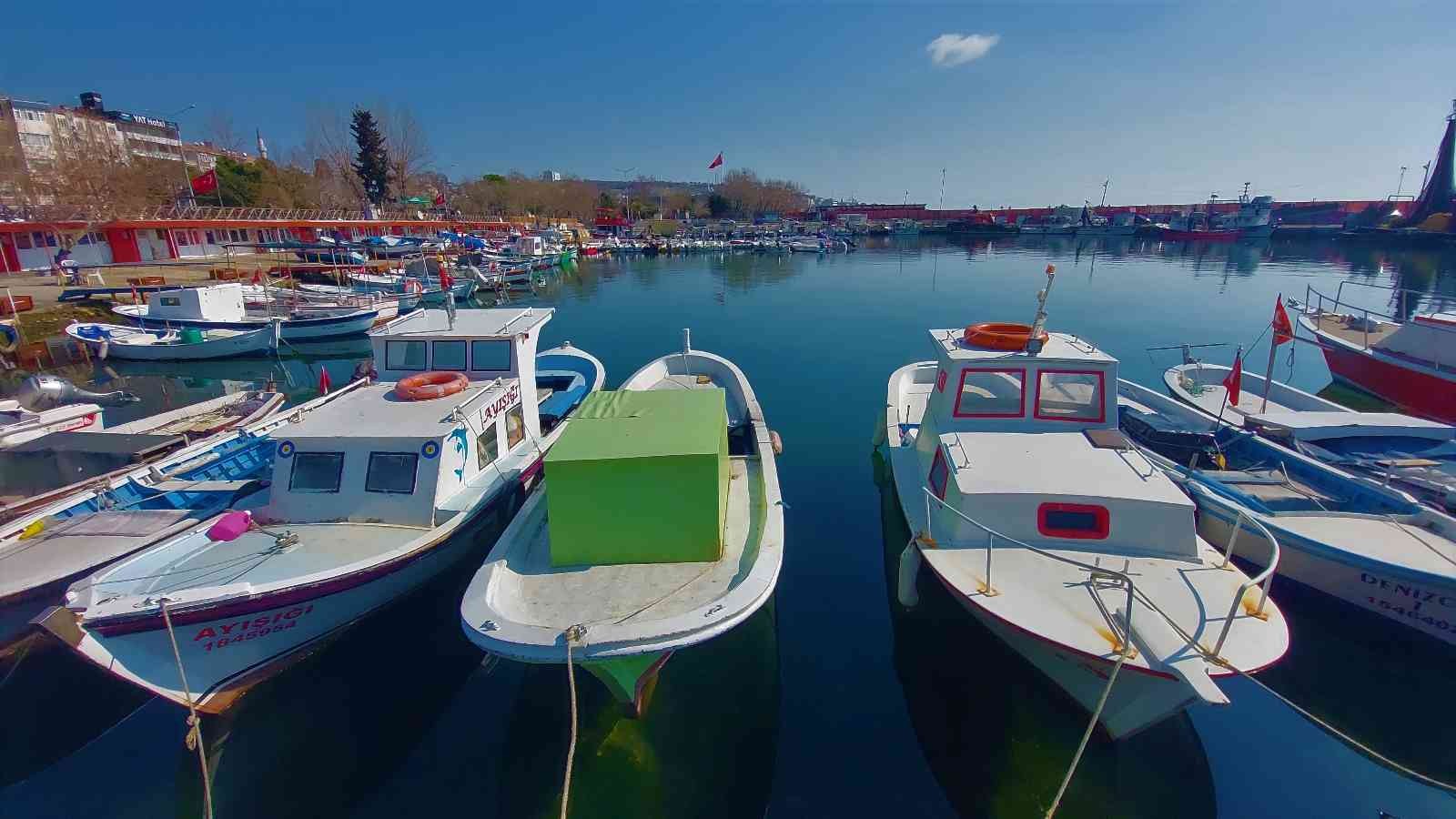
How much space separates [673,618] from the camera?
5703 millimetres

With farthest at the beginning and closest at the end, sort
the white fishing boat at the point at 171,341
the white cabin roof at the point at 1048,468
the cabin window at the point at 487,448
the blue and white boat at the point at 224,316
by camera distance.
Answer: the blue and white boat at the point at 224,316
the white fishing boat at the point at 171,341
the cabin window at the point at 487,448
the white cabin roof at the point at 1048,468

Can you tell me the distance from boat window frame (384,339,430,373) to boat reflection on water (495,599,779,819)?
5874mm

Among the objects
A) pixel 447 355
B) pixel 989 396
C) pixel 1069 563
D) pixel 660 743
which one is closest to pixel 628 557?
pixel 660 743

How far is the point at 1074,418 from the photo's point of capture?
27.8 ft

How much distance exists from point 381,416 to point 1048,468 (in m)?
9.32

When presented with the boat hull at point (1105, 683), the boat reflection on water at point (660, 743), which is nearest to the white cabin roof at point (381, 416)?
the boat reflection on water at point (660, 743)

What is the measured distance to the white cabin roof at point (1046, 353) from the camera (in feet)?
27.2

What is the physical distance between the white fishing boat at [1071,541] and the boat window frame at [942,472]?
0.03 m

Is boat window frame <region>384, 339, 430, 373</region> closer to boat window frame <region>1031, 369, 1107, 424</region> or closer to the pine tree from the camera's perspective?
boat window frame <region>1031, 369, 1107, 424</region>

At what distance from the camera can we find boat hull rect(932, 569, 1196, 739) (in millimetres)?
5328

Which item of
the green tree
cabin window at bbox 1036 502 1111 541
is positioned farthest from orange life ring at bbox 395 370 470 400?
the green tree

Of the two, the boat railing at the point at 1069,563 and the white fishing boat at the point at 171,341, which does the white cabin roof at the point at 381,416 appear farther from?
the white fishing boat at the point at 171,341

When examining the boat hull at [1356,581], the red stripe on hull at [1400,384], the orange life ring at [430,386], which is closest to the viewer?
the boat hull at [1356,581]

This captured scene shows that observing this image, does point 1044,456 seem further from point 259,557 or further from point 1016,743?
point 259,557
